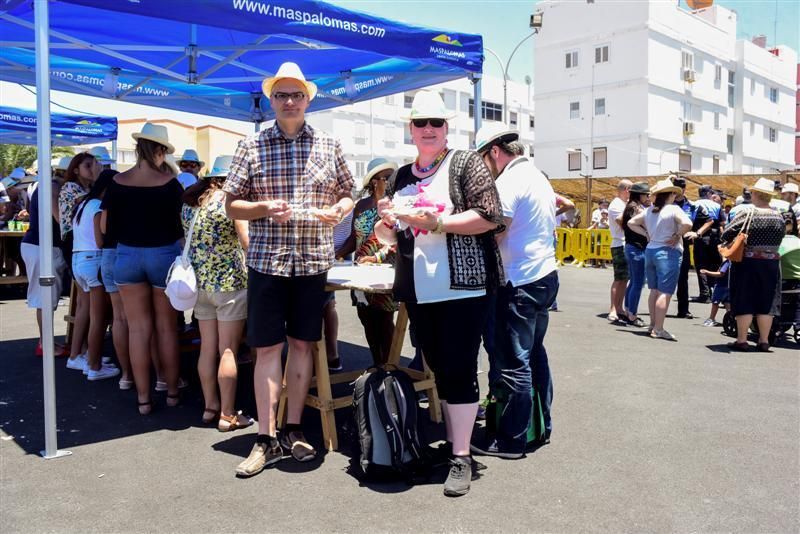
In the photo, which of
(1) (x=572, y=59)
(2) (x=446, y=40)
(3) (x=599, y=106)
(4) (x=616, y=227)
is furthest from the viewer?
(1) (x=572, y=59)

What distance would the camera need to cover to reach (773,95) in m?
49.1

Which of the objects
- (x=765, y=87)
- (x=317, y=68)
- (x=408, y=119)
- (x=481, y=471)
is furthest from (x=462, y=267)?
(x=765, y=87)

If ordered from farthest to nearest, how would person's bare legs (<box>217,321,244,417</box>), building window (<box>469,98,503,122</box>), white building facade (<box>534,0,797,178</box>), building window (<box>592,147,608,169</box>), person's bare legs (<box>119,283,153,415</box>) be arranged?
building window (<box>469,98,503,122</box>)
building window (<box>592,147,608,169</box>)
white building facade (<box>534,0,797,178</box>)
person's bare legs (<box>119,283,153,415</box>)
person's bare legs (<box>217,321,244,417</box>)

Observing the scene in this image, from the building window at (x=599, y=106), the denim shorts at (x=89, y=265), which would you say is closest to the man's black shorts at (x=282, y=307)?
the denim shorts at (x=89, y=265)

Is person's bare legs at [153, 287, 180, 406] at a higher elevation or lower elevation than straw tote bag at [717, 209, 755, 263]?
lower

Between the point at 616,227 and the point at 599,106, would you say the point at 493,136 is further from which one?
the point at 599,106

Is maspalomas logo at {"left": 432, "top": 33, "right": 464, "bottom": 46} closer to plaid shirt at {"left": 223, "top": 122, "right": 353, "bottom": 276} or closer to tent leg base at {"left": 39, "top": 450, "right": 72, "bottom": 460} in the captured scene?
plaid shirt at {"left": 223, "top": 122, "right": 353, "bottom": 276}

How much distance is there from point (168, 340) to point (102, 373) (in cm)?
123

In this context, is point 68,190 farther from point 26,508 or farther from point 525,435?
point 525,435

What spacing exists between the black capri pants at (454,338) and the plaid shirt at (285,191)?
67 cm

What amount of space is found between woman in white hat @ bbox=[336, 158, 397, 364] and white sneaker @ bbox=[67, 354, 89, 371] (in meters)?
2.73

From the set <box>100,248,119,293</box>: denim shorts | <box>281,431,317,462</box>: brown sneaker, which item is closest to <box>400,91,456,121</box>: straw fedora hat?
<box>281,431,317,462</box>: brown sneaker

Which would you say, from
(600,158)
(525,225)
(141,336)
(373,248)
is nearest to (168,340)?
(141,336)

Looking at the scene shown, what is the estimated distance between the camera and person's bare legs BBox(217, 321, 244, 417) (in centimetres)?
439
